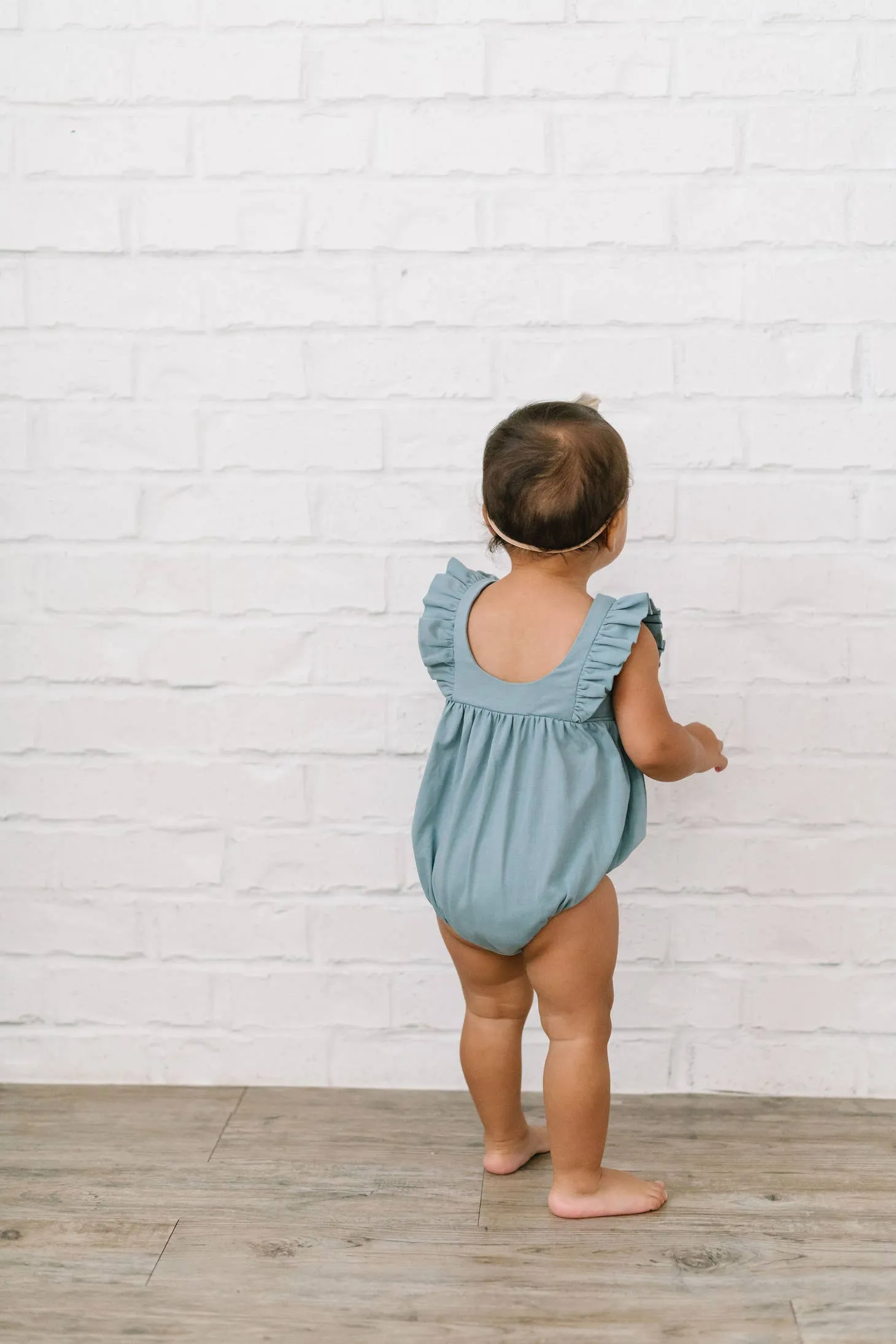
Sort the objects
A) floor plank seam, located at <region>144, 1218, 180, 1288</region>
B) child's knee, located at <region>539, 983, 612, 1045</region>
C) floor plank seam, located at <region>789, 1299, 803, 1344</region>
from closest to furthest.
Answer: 1. floor plank seam, located at <region>789, 1299, 803, 1344</region>
2. floor plank seam, located at <region>144, 1218, 180, 1288</region>
3. child's knee, located at <region>539, 983, 612, 1045</region>

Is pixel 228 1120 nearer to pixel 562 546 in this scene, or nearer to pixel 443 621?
pixel 443 621

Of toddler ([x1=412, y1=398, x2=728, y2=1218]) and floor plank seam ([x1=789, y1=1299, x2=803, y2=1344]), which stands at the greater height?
toddler ([x1=412, y1=398, x2=728, y2=1218])

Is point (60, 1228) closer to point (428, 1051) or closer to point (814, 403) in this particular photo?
point (428, 1051)

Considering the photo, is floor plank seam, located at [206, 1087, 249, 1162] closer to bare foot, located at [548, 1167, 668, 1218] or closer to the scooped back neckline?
bare foot, located at [548, 1167, 668, 1218]

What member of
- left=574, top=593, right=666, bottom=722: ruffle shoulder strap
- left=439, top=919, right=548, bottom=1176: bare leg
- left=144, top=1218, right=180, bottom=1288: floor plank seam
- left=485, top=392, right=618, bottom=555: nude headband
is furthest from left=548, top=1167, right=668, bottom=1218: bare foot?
left=485, top=392, right=618, bottom=555: nude headband

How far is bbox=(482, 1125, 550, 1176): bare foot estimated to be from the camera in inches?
67.5

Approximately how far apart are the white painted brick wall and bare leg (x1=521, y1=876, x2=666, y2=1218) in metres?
0.32

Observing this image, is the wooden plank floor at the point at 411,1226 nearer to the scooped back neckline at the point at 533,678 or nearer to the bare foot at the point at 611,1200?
the bare foot at the point at 611,1200

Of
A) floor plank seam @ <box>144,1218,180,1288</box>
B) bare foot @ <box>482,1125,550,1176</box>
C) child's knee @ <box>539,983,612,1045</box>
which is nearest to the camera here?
floor plank seam @ <box>144,1218,180,1288</box>

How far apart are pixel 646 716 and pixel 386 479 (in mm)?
560

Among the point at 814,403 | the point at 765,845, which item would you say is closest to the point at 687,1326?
the point at 765,845

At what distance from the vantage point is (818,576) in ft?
5.99

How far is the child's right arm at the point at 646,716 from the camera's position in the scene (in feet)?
5.00

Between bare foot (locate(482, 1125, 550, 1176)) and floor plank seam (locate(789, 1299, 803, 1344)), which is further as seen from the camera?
bare foot (locate(482, 1125, 550, 1176))
